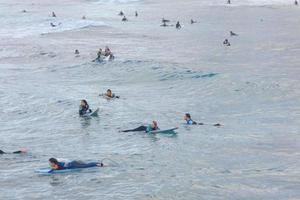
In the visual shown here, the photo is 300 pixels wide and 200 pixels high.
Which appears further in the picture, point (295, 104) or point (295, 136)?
point (295, 104)

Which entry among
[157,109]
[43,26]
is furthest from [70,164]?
[43,26]

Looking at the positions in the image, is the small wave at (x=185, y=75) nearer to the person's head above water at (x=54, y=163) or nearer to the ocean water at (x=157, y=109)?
the ocean water at (x=157, y=109)

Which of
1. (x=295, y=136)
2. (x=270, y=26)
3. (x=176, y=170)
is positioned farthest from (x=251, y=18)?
(x=176, y=170)

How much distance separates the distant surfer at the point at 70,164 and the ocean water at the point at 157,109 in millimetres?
364

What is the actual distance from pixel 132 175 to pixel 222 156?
4258 millimetres

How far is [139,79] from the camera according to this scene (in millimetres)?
47688

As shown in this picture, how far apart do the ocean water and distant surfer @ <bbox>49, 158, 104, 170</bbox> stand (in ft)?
1.20

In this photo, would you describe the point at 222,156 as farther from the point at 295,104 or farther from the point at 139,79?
the point at 139,79

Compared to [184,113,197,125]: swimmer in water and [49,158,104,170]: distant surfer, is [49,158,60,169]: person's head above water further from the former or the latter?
[184,113,197,125]: swimmer in water

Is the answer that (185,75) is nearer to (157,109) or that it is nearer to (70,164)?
(157,109)

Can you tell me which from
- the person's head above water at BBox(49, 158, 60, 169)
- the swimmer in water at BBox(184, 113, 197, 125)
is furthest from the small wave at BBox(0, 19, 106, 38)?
the person's head above water at BBox(49, 158, 60, 169)

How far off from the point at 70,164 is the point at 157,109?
12.5m

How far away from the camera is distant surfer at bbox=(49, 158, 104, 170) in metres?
25.1

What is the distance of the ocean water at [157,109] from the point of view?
24166 millimetres
